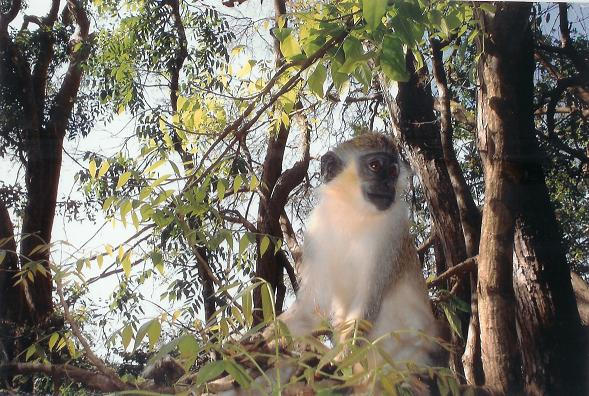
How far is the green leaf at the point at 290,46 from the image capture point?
1.37m

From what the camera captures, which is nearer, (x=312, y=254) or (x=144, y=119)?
(x=144, y=119)

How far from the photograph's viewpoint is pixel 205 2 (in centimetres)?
157

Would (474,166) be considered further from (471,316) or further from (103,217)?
(103,217)

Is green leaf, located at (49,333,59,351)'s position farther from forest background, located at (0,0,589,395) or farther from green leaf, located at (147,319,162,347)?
green leaf, located at (147,319,162,347)

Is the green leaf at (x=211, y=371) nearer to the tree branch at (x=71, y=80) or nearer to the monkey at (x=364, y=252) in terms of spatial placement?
the monkey at (x=364, y=252)

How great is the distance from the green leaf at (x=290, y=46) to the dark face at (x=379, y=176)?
0.33 metres

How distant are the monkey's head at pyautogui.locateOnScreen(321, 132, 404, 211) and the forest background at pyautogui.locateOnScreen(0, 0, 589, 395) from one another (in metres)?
0.04

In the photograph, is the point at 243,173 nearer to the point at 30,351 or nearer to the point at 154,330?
the point at 154,330

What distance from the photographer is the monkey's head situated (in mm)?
1547

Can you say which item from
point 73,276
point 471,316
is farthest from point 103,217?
point 471,316

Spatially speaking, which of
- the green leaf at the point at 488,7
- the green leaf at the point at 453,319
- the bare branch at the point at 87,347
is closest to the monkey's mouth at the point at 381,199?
the green leaf at the point at 453,319

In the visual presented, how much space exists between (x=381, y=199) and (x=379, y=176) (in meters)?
0.06

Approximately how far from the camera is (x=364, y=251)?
5.63ft

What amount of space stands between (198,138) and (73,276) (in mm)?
419
